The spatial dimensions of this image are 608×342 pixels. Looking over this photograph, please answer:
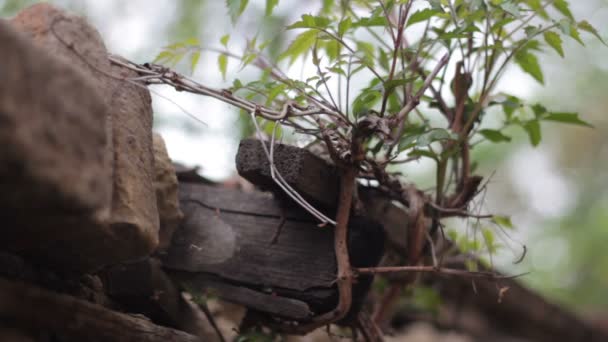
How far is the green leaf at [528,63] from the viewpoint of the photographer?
119 cm

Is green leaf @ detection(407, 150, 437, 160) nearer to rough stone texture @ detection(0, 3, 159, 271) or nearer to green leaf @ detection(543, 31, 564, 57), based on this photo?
green leaf @ detection(543, 31, 564, 57)

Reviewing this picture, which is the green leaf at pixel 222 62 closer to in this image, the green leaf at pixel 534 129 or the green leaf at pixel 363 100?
the green leaf at pixel 363 100

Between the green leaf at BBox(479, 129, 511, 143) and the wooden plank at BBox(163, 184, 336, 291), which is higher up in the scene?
the green leaf at BBox(479, 129, 511, 143)

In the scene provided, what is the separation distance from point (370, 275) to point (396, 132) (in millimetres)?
294

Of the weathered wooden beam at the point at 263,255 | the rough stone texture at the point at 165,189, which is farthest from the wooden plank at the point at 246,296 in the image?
the rough stone texture at the point at 165,189

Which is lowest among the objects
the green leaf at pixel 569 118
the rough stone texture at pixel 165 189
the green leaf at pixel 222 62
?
the rough stone texture at pixel 165 189

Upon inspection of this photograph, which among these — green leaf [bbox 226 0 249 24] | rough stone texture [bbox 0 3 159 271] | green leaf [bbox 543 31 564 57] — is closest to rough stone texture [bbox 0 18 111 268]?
rough stone texture [bbox 0 3 159 271]

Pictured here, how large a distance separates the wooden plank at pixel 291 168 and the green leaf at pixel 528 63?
0.46m

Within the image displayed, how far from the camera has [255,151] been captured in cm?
107

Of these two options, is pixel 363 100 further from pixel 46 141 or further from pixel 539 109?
pixel 46 141

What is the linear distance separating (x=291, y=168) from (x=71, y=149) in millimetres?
517

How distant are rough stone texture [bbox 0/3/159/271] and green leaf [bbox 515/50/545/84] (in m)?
0.74

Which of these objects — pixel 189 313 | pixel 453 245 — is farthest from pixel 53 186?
pixel 453 245

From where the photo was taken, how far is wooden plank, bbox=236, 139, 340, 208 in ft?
3.47
